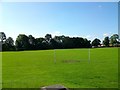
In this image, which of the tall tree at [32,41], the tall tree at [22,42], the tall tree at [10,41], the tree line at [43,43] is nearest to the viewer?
the tree line at [43,43]

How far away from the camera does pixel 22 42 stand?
51.1 metres

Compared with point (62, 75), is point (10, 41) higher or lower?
higher

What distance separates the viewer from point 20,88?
676 cm

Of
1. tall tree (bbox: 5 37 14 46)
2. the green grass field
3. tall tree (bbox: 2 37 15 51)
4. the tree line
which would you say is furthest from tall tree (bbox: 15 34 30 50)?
the green grass field

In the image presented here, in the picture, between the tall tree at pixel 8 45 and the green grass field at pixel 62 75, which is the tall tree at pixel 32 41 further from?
the green grass field at pixel 62 75

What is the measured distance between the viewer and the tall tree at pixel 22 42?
4974cm

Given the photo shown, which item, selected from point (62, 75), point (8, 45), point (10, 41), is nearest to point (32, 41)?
point (8, 45)

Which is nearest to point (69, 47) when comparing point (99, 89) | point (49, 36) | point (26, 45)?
point (49, 36)

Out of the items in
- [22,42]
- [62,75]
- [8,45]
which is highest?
[22,42]

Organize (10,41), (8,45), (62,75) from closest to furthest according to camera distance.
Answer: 1. (62,75)
2. (10,41)
3. (8,45)

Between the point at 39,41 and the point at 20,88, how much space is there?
1781 inches

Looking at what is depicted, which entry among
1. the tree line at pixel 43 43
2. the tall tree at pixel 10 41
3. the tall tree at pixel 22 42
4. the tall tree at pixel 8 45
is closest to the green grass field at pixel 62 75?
the tree line at pixel 43 43

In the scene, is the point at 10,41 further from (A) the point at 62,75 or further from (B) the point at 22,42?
(A) the point at 62,75

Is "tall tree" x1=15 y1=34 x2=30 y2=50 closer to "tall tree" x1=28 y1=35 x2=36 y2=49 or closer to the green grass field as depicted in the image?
"tall tree" x1=28 y1=35 x2=36 y2=49
